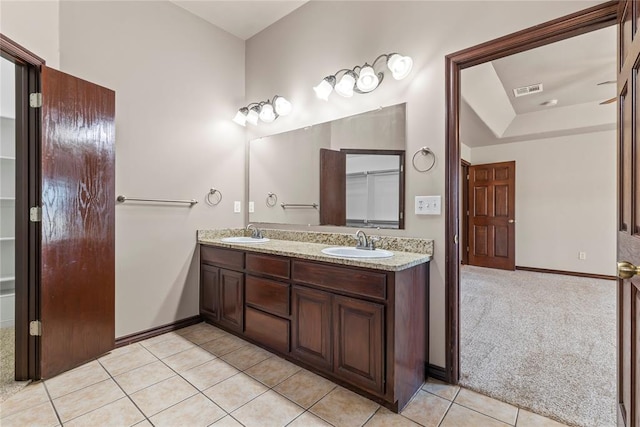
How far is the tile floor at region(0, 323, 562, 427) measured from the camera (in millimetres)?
1477

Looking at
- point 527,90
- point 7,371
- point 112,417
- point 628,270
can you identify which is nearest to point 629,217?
point 628,270

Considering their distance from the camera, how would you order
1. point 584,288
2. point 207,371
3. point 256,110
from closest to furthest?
point 207,371 → point 256,110 → point 584,288

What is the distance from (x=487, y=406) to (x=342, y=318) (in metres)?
0.89

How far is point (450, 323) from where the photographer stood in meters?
1.82

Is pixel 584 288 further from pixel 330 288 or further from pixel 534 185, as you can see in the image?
pixel 330 288

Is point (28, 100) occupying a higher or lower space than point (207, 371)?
higher

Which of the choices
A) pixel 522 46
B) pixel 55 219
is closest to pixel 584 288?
pixel 522 46

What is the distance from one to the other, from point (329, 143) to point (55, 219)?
Result: 193 centimetres

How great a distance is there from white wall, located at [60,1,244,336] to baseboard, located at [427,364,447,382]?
2.04 m

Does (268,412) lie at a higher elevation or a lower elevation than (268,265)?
lower

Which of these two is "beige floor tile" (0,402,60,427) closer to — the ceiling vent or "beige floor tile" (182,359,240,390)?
"beige floor tile" (182,359,240,390)

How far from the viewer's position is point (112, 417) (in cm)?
149

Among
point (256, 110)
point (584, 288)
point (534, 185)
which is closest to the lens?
point (256, 110)

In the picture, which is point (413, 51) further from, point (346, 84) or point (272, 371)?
point (272, 371)
